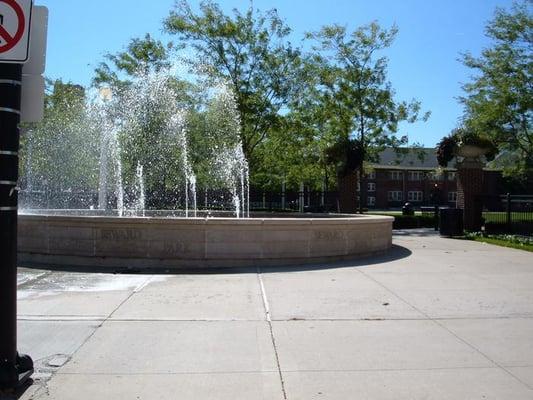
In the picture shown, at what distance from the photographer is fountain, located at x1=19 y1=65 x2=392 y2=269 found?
1063 cm

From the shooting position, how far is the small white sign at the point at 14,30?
424cm

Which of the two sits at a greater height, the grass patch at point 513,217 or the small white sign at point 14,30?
the small white sign at point 14,30

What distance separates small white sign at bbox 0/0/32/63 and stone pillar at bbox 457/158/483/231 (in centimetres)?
1910

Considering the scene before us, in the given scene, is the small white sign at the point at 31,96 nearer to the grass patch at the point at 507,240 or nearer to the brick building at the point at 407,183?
the grass patch at the point at 507,240

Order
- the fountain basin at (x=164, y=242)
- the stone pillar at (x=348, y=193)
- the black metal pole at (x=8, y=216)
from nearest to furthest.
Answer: the black metal pole at (x=8, y=216) < the fountain basin at (x=164, y=242) < the stone pillar at (x=348, y=193)

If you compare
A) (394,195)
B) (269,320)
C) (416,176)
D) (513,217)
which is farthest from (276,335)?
(416,176)

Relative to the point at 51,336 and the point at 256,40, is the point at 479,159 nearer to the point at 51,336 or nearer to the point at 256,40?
the point at 256,40

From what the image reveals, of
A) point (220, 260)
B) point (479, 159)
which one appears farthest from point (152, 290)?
point (479, 159)

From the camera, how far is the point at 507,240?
1745cm

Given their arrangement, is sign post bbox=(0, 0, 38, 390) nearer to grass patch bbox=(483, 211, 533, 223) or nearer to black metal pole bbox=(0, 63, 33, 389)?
black metal pole bbox=(0, 63, 33, 389)

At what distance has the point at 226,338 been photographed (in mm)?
5809

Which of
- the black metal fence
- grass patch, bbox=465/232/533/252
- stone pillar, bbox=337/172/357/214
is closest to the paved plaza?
grass patch, bbox=465/232/533/252

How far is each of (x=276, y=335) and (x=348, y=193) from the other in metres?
18.4

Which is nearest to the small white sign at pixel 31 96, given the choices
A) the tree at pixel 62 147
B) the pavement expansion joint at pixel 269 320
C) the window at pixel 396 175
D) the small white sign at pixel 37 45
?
the small white sign at pixel 37 45
